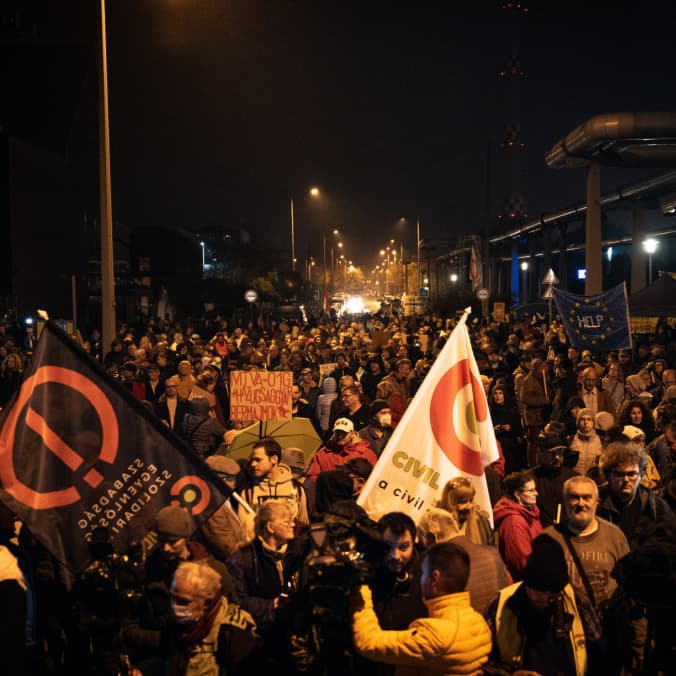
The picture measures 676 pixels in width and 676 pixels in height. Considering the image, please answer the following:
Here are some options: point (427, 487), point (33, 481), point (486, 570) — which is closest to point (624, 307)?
point (427, 487)

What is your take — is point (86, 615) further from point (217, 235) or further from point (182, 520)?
point (217, 235)

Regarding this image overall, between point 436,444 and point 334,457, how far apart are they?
6.54 ft

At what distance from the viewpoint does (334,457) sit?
7.97 m

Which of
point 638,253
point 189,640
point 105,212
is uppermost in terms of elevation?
point 638,253

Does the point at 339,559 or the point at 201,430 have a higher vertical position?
the point at 201,430

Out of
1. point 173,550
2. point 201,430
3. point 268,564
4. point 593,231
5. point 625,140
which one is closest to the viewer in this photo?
point 173,550

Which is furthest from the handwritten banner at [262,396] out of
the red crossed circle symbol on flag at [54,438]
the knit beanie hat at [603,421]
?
the red crossed circle symbol on flag at [54,438]

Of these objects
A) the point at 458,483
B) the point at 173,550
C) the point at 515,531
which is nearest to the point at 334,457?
the point at 458,483

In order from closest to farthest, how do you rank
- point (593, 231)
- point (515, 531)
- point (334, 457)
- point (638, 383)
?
point (515, 531)
point (334, 457)
point (638, 383)
point (593, 231)

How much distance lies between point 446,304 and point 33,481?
1607 inches

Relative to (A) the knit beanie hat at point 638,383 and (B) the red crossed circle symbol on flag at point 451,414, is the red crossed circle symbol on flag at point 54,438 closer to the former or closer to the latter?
(B) the red crossed circle symbol on flag at point 451,414

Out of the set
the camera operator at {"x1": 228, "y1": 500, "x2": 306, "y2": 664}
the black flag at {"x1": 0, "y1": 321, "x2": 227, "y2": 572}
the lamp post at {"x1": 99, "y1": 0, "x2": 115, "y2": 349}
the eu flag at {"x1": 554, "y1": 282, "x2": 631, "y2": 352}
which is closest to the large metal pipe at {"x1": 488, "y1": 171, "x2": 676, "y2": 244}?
the eu flag at {"x1": 554, "y1": 282, "x2": 631, "y2": 352}

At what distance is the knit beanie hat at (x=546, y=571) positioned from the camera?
405 cm

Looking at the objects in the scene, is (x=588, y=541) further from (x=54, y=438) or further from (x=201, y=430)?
(x=201, y=430)
